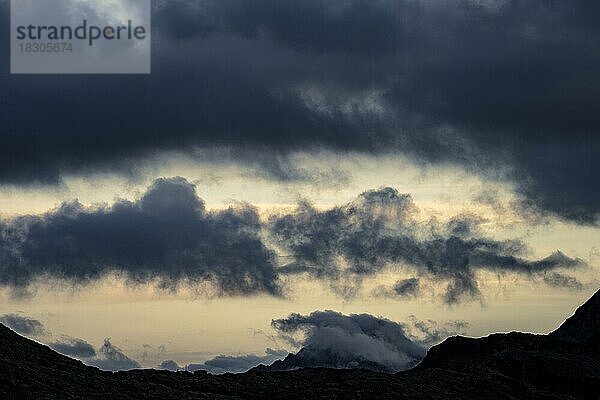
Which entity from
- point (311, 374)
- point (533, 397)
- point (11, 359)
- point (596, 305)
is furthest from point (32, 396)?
point (596, 305)

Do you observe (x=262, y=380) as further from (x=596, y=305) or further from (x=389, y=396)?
(x=596, y=305)

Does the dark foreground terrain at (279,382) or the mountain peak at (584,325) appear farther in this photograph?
the mountain peak at (584,325)

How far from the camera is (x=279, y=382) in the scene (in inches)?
2793

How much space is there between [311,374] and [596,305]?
11388cm

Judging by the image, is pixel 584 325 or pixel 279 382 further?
pixel 584 325

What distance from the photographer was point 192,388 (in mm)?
66062

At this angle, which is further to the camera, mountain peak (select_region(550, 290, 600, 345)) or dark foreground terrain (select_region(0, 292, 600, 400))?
mountain peak (select_region(550, 290, 600, 345))

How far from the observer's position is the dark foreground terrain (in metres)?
58.5

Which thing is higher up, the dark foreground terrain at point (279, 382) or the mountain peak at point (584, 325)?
the mountain peak at point (584, 325)

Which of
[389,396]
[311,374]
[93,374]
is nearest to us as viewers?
[93,374]

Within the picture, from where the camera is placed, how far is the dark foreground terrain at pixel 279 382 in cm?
5853

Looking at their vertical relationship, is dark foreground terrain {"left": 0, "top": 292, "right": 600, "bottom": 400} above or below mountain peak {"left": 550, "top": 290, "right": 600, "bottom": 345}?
below

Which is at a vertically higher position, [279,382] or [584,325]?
[584,325]

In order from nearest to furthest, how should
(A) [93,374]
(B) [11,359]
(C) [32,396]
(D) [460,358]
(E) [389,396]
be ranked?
(C) [32,396] → (B) [11,359] → (A) [93,374] → (E) [389,396] → (D) [460,358]
